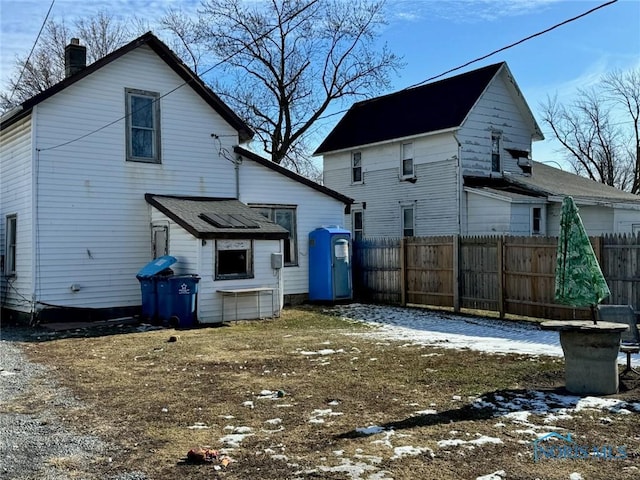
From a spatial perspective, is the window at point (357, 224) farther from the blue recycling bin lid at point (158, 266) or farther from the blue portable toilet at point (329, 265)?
the blue recycling bin lid at point (158, 266)

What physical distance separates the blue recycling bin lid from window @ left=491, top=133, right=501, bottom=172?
47.5 ft

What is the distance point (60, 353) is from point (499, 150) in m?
18.6

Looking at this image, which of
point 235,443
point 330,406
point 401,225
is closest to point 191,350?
point 330,406

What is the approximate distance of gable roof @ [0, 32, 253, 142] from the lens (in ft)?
43.1

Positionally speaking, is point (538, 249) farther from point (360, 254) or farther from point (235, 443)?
point (235, 443)

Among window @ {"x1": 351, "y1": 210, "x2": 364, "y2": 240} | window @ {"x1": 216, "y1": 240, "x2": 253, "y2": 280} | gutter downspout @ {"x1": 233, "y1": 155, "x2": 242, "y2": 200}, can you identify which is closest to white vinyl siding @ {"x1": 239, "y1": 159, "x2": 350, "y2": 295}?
gutter downspout @ {"x1": 233, "y1": 155, "x2": 242, "y2": 200}

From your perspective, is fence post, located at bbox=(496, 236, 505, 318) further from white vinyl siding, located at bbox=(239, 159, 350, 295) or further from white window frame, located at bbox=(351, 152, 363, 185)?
white window frame, located at bbox=(351, 152, 363, 185)

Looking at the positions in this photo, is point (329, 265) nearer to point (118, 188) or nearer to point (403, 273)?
point (403, 273)

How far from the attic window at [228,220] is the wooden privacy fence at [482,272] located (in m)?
4.83

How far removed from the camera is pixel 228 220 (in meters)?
13.9

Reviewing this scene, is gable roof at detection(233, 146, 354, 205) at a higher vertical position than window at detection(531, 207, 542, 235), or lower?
higher

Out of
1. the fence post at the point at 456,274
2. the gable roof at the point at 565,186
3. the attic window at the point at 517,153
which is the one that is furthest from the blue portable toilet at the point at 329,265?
the attic window at the point at 517,153

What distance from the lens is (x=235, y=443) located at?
5.14 metres

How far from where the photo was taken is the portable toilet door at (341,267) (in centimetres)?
1695
